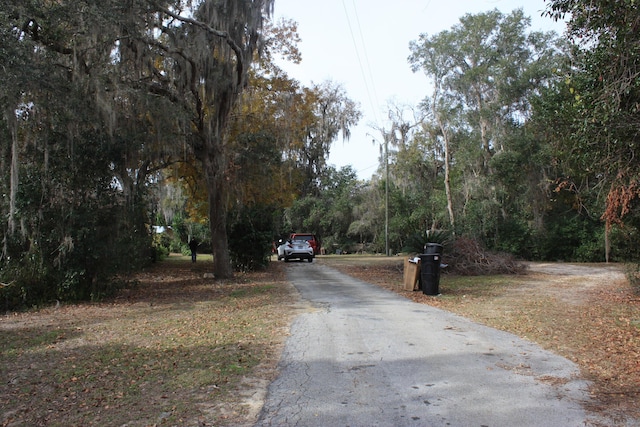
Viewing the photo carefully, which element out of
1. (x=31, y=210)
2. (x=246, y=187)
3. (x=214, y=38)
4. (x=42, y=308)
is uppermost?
(x=214, y=38)

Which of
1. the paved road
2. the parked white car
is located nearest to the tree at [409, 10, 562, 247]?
the parked white car

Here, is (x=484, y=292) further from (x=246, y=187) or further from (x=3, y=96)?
(x=3, y=96)

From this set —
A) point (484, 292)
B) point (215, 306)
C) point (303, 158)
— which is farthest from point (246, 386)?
point (303, 158)

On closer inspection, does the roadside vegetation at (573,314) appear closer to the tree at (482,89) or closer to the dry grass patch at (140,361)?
the dry grass patch at (140,361)

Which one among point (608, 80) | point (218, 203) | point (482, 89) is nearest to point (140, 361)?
point (608, 80)

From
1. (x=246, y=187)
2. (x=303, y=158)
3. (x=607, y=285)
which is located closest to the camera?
(x=607, y=285)

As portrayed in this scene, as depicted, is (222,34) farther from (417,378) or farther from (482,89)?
(482,89)

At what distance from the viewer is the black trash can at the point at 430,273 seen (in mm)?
12219

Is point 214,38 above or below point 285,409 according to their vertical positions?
above

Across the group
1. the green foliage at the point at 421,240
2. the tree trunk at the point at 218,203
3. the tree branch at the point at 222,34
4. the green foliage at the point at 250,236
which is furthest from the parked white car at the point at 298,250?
the tree branch at the point at 222,34

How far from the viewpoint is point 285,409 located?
4.43 m

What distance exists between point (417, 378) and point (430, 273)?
7195 mm

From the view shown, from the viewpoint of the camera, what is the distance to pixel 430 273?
40.1 ft

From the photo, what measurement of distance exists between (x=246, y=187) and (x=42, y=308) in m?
8.27
